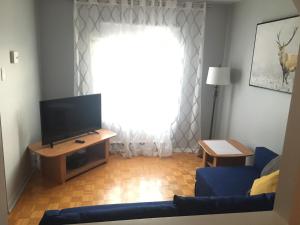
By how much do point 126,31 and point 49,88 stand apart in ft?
4.90

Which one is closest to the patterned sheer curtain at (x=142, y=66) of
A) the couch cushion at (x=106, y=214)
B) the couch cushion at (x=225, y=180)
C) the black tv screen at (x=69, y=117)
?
the black tv screen at (x=69, y=117)

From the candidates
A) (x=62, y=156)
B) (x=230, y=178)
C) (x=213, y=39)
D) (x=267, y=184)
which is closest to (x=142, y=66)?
(x=213, y=39)

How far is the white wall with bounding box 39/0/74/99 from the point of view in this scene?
3688 mm

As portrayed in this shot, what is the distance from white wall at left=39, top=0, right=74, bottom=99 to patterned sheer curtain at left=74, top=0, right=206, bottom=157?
17cm

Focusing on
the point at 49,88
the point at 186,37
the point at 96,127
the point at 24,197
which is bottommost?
the point at 24,197

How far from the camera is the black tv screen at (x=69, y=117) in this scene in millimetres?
3156

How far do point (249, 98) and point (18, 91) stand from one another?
2.97m

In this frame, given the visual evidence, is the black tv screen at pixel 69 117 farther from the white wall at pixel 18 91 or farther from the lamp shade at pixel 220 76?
the lamp shade at pixel 220 76

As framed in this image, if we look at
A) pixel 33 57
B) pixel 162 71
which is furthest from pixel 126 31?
pixel 33 57

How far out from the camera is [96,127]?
3.81 metres

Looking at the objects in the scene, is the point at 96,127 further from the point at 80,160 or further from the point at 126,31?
the point at 126,31

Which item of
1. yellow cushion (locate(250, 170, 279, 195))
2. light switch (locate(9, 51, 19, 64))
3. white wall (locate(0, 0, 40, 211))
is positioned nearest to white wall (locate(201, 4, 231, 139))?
yellow cushion (locate(250, 170, 279, 195))

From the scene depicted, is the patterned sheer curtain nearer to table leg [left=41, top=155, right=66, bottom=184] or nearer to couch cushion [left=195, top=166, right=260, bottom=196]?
table leg [left=41, top=155, right=66, bottom=184]

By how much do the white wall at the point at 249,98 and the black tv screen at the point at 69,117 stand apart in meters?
2.09
